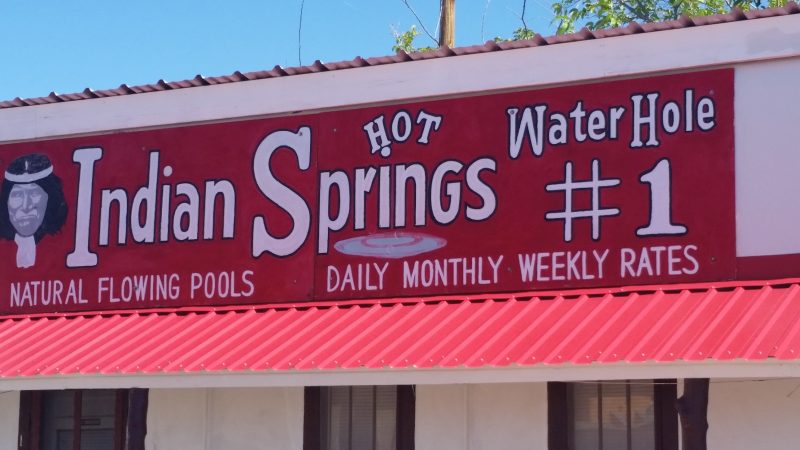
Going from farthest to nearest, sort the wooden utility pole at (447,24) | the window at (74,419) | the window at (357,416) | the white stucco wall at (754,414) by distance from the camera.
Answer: the wooden utility pole at (447,24)
the window at (74,419)
the window at (357,416)
the white stucco wall at (754,414)

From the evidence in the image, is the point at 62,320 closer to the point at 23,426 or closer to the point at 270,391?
the point at 23,426

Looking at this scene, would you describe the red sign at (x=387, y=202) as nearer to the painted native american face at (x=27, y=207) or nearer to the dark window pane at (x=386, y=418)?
the painted native american face at (x=27, y=207)

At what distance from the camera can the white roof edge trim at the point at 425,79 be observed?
459 inches

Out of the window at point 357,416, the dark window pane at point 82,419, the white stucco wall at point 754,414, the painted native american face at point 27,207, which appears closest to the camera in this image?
the white stucco wall at point 754,414

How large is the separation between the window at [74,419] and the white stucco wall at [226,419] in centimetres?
43

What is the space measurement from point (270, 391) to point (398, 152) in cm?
259

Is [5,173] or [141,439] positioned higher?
[5,173]

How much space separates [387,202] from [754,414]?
154 inches

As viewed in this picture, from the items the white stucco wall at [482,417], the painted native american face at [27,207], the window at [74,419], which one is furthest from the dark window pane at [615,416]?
the painted native american face at [27,207]

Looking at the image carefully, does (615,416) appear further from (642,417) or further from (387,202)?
(387,202)

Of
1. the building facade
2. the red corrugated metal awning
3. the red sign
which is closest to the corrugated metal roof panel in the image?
the building facade

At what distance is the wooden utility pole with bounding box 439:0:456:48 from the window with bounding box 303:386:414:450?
806 centimetres

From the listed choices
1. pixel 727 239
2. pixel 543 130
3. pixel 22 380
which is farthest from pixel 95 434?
pixel 727 239

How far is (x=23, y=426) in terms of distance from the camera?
46.1ft
